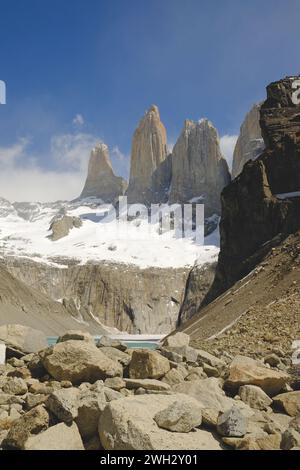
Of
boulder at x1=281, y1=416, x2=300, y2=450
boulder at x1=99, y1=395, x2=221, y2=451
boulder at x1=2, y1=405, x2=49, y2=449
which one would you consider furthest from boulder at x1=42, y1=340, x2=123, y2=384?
boulder at x1=281, y1=416, x2=300, y2=450

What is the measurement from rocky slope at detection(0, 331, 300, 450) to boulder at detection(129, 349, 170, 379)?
0.02 m

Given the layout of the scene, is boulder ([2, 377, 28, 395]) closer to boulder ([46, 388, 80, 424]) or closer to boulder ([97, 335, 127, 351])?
boulder ([46, 388, 80, 424])

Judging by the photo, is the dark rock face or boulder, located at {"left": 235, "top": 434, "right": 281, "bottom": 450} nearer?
boulder, located at {"left": 235, "top": 434, "right": 281, "bottom": 450}

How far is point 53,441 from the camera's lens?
702 centimetres

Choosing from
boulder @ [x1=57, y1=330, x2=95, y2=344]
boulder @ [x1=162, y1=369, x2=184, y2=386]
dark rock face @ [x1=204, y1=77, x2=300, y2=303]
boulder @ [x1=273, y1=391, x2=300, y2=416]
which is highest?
dark rock face @ [x1=204, y1=77, x2=300, y2=303]

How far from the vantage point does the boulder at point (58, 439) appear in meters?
6.93

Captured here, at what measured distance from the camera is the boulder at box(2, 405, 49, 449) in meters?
7.09

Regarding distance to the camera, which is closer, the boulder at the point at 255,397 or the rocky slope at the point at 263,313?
the boulder at the point at 255,397

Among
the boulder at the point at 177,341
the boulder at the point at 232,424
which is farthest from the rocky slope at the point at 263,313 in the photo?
the boulder at the point at 232,424

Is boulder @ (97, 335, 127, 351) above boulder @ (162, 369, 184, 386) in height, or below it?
above

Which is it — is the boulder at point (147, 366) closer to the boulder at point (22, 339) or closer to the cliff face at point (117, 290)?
the boulder at point (22, 339)

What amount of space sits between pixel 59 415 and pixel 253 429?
306 centimetres

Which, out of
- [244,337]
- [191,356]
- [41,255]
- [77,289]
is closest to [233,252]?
[244,337]

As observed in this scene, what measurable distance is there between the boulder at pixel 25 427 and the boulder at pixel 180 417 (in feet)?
5.69
